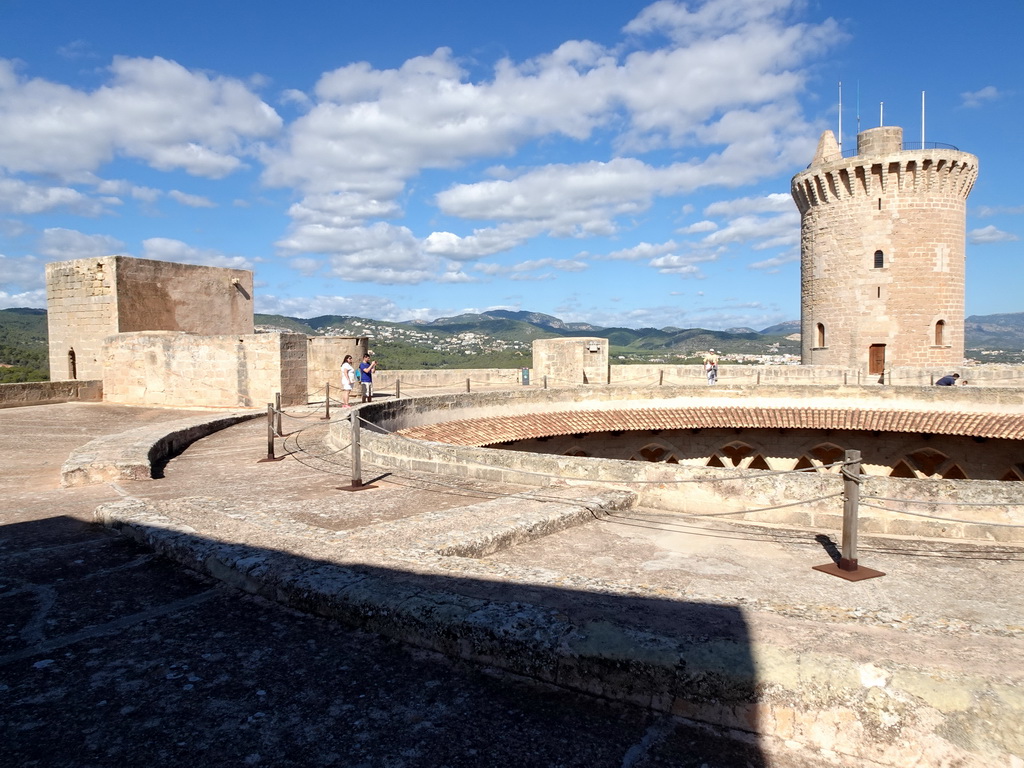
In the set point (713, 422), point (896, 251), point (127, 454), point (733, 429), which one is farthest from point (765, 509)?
point (896, 251)

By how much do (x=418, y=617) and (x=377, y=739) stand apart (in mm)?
768

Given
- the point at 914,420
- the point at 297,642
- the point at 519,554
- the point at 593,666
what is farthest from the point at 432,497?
the point at 914,420

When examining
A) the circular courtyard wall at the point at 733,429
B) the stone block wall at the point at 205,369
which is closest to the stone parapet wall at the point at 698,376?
the circular courtyard wall at the point at 733,429

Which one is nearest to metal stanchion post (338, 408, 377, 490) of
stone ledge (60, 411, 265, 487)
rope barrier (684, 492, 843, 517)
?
stone ledge (60, 411, 265, 487)

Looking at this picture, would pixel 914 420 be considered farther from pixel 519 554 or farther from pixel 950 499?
pixel 519 554

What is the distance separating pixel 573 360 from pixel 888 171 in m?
15.8

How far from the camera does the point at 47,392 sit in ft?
50.9

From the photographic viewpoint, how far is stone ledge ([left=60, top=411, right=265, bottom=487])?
700 centimetres

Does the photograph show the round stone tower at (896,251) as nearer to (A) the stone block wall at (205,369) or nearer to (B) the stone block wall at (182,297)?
(A) the stone block wall at (205,369)

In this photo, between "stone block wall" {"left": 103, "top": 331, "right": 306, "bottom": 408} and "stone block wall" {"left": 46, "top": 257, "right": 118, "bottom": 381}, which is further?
"stone block wall" {"left": 46, "top": 257, "right": 118, "bottom": 381}

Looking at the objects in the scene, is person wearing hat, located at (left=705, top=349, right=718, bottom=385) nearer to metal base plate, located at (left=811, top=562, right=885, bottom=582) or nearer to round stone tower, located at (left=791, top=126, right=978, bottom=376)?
round stone tower, located at (left=791, top=126, right=978, bottom=376)

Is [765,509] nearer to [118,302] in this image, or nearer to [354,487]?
[354,487]

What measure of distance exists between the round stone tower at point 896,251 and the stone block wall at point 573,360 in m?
12.6

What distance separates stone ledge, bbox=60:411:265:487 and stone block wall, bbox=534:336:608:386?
36.2 ft
